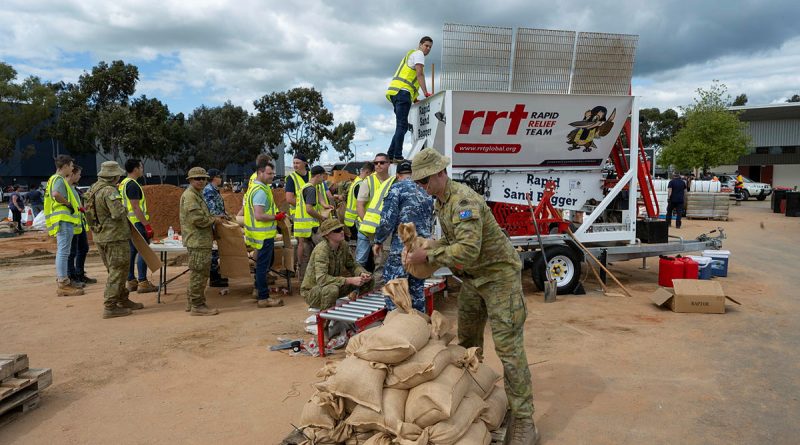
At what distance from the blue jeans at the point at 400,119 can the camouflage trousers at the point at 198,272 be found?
9.73 ft

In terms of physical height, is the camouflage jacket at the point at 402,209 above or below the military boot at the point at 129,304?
above

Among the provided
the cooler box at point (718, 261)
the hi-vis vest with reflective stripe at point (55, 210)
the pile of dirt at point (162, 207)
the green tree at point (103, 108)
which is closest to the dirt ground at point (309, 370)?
the cooler box at point (718, 261)

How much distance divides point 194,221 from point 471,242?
4368 millimetres

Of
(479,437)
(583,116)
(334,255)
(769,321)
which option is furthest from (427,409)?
(583,116)

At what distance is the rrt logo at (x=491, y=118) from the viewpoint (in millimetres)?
7195

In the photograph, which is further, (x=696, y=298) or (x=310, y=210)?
(x=310, y=210)

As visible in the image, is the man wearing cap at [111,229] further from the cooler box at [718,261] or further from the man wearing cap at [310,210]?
the cooler box at [718,261]

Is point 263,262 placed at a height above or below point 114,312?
above

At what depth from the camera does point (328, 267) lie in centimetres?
550

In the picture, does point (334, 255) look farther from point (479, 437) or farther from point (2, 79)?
point (2, 79)

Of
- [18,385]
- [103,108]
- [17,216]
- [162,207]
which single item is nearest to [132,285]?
[18,385]

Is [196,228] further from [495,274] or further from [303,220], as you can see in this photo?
[495,274]

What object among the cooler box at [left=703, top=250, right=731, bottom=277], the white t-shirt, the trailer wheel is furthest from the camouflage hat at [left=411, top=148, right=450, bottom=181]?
the cooler box at [left=703, top=250, right=731, bottom=277]

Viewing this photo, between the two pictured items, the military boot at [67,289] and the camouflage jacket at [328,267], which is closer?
the camouflage jacket at [328,267]
